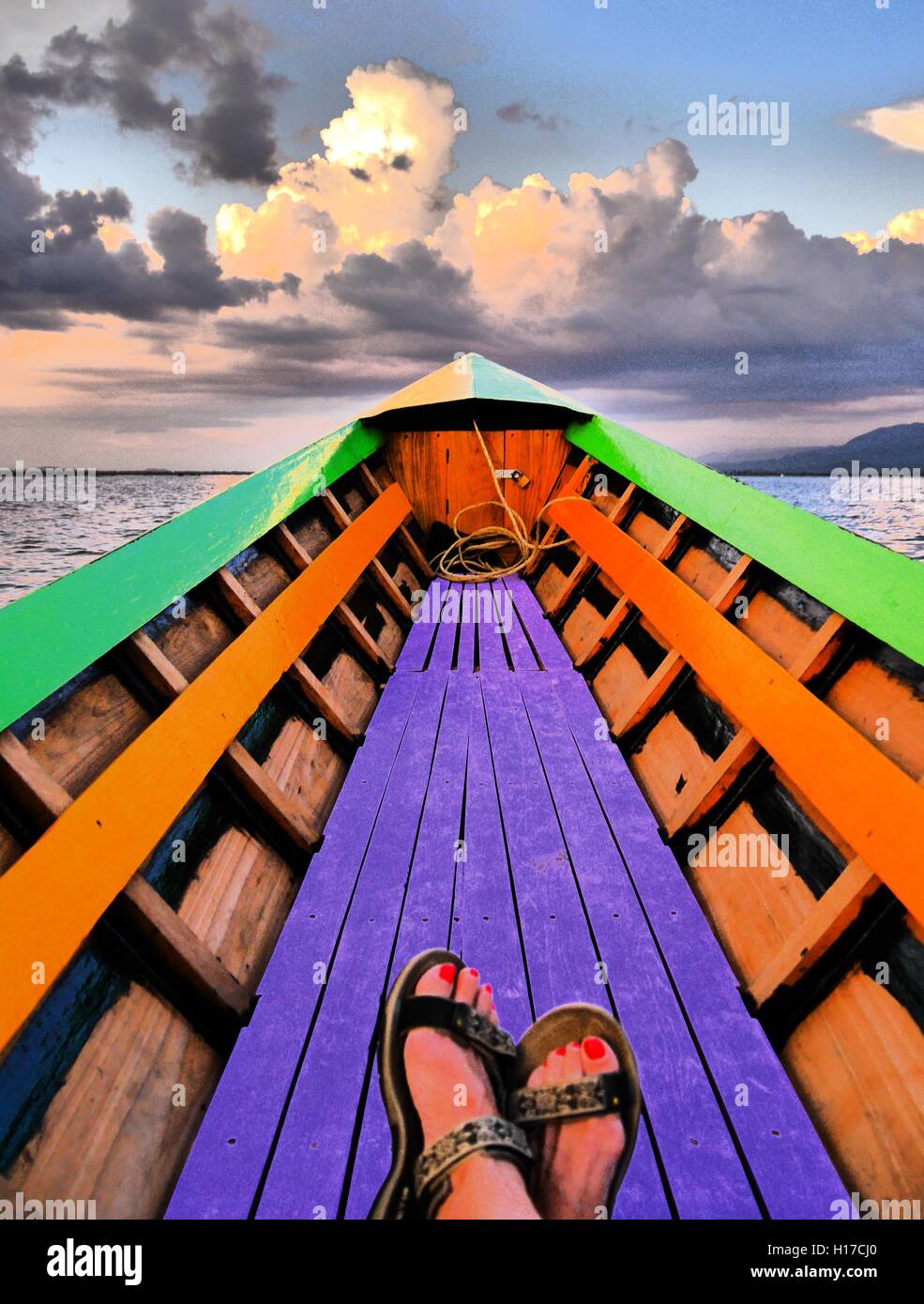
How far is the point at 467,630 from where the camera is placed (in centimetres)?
371

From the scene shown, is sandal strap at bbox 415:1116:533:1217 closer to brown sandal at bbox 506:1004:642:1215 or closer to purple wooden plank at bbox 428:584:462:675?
brown sandal at bbox 506:1004:642:1215

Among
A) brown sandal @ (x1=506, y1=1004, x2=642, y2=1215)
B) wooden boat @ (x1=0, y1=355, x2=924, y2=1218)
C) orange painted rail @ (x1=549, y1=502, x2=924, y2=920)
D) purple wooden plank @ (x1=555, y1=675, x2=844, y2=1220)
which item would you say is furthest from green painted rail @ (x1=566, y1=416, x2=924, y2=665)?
brown sandal @ (x1=506, y1=1004, x2=642, y2=1215)

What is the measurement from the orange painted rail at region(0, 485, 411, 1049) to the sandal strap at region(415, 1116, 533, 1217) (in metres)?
0.60

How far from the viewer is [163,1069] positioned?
1.24 m

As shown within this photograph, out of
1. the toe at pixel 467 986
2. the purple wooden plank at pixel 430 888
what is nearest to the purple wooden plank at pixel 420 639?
the purple wooden plank at pixel 430 888

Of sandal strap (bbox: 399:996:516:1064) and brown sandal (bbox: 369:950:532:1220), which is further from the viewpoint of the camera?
sandal strap (bbox: 399:996:516:1064)

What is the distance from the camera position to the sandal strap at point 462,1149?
40.3 inches

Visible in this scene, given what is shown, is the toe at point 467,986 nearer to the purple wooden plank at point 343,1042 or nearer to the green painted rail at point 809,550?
the purple wooden plank at point 343,1042

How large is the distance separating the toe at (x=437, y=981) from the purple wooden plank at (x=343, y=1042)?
138 millimetres

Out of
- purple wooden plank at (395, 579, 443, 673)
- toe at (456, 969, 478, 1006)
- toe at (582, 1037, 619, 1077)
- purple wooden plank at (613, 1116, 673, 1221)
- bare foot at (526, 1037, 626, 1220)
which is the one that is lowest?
purple wooden plank at (613, 1116, 673, 1221)

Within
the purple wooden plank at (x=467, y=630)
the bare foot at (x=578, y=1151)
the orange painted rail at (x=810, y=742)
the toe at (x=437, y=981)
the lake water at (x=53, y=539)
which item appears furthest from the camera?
the lake water at (x=53, y=539)

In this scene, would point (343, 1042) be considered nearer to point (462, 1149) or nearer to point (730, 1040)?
point (462, 1149)

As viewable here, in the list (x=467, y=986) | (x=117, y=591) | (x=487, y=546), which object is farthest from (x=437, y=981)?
(x=487, y=546)

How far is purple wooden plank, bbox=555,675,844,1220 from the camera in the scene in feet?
3.73
